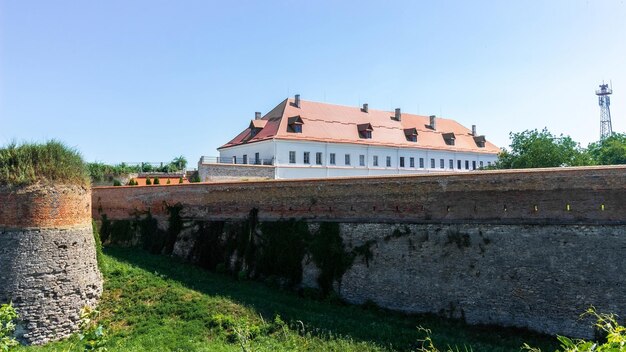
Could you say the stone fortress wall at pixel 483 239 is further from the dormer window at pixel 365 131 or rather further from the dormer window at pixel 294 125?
the dormer window at pixel 365 131

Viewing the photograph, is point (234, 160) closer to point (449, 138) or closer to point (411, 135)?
point (411, 135)

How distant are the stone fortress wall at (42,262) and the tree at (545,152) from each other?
83.5 feet

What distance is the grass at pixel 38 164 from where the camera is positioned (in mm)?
13023


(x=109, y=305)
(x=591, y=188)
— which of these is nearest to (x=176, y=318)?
(x=109, y=305)

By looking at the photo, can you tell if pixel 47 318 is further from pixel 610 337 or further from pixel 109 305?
pixel 610 337

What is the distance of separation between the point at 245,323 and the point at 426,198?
6877mm

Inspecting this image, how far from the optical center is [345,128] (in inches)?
1350

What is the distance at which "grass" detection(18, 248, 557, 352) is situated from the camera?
37.0 feet

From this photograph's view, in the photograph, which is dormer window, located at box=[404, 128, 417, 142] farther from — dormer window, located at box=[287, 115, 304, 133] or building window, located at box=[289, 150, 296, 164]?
building window, located at box=[289, 150, 296, 164]

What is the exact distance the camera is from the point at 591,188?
12.4 metres

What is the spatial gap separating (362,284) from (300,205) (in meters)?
3.72

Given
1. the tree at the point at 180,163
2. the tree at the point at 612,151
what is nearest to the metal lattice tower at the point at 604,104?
the tree at the point at 612,151

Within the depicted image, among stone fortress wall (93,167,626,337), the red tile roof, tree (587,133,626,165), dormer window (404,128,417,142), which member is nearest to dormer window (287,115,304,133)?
the red tile roof

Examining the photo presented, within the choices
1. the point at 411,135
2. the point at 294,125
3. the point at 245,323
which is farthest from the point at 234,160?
the point at 245,323
